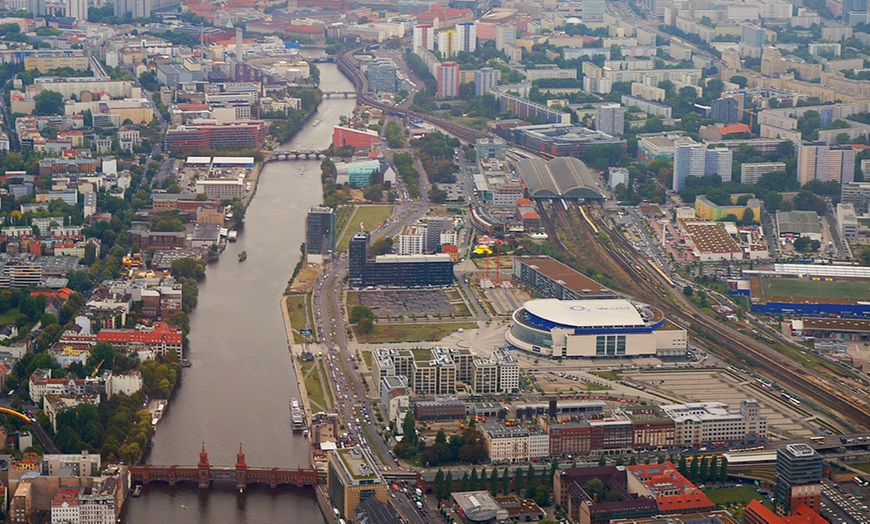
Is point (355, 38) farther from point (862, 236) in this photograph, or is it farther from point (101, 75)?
point (862, 236)

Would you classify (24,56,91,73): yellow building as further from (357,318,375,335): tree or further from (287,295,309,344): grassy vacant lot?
(357,318,375,335): tree

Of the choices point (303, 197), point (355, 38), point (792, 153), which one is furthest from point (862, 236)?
point (355, 38)

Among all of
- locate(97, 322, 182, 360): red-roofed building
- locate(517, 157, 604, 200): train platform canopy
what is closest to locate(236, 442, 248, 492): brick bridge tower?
locate(97, 322, 182, 360): red-roofed building

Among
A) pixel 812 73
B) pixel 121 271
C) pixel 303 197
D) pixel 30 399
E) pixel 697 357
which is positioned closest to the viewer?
pixel 30 399

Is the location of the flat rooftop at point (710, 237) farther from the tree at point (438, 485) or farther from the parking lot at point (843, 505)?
the tree at point (438, 485)

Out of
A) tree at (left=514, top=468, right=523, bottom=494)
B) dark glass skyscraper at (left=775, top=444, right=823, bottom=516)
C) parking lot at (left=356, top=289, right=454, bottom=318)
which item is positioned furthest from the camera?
parking lot at (left=356, top=289, right=454, bottom=318)

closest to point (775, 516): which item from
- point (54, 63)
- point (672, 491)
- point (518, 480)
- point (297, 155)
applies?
point (672, 491)
